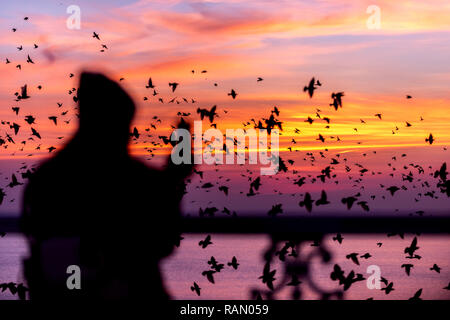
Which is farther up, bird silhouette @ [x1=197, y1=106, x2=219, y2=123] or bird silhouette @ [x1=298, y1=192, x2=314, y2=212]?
bird silhouette @ [x1=197, y1=106, x2=219, y2=123]

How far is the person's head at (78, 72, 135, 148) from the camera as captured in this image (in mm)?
7320

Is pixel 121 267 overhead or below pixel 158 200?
below

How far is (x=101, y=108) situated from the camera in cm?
739

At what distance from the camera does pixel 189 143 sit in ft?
29.3

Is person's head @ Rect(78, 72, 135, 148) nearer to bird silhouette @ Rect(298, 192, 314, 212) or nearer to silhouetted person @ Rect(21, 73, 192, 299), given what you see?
silhouetted person @ Rect(21, 73, 192, 299)

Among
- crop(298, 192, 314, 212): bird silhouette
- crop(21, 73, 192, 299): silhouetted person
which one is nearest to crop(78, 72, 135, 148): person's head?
crop(21, 73, 192, 299): silhouetted person

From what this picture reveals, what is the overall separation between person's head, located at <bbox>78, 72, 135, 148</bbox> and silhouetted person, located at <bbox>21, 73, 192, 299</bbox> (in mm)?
11

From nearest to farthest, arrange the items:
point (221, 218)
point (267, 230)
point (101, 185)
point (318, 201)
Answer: point (101, 185), point (318, 201), point (267, 230), point (221, 218)

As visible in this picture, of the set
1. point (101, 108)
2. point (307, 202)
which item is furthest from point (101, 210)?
point (307, 202)
